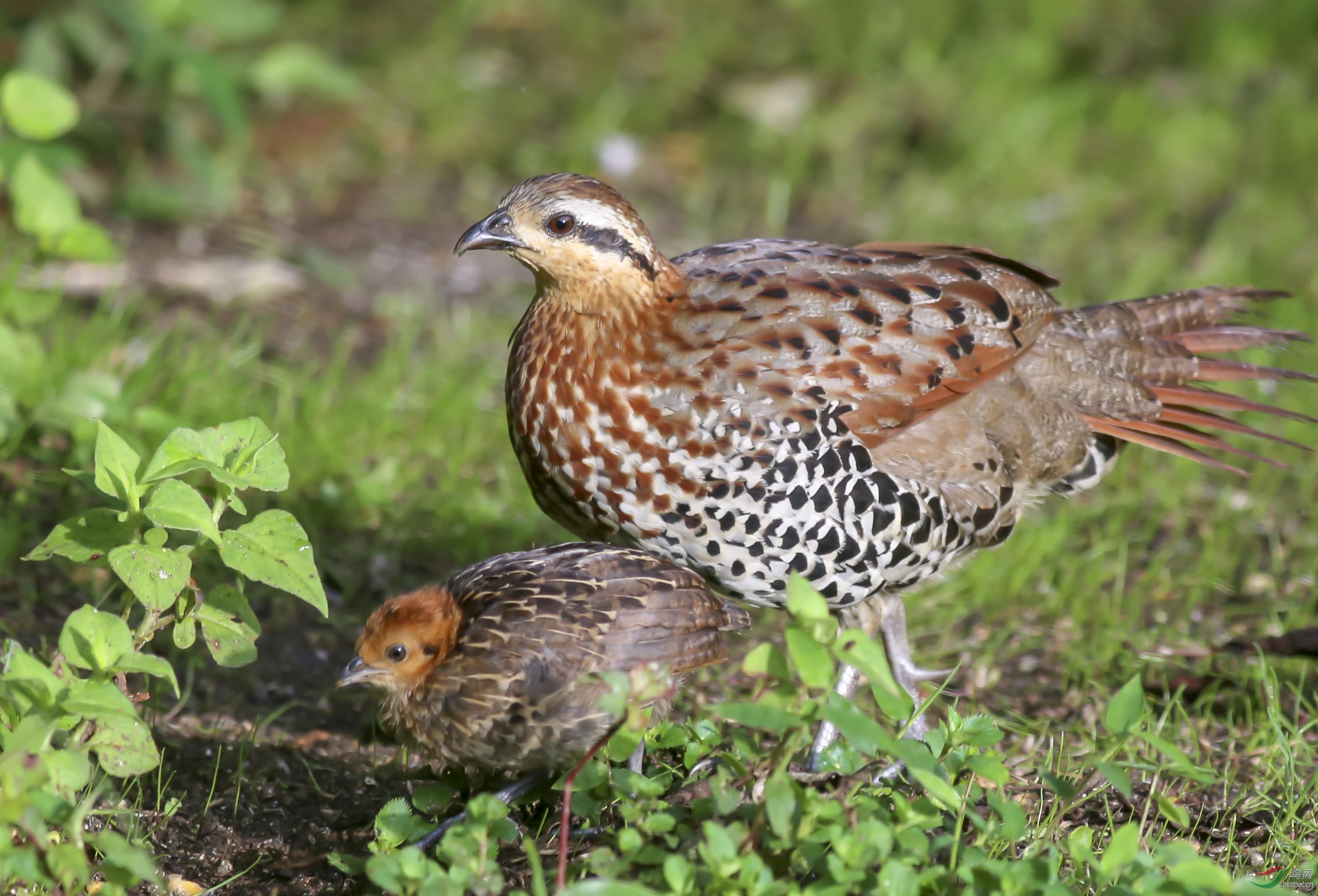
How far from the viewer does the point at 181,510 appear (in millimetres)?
3357

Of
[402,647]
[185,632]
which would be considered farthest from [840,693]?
[185,632]

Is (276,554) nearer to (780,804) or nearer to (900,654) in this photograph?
(780,804)

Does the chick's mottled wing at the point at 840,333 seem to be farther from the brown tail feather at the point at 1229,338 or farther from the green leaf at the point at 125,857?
the green leaf at the point at 125,857

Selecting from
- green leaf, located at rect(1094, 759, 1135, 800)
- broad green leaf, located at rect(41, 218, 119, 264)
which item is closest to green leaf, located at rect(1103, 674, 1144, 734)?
green leaf, located at rect(1094, 759, 1135, 800)

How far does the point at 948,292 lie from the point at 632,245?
0.94 meters

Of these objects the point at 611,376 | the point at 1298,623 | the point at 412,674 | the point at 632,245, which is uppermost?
the point at 632,245

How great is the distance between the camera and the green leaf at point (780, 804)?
2928mm

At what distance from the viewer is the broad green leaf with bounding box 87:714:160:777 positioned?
3.17 m

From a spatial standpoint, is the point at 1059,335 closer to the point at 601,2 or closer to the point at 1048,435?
the point at 1048,435

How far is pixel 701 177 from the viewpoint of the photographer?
8.34 meters

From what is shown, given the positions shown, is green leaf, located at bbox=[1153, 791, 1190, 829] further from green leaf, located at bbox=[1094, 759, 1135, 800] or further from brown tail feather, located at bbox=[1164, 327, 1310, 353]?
brown tail feather, located at bbox=[1164, 327, 1310, 353]

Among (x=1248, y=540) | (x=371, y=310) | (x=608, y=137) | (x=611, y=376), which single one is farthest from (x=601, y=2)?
(x=611, y=376)

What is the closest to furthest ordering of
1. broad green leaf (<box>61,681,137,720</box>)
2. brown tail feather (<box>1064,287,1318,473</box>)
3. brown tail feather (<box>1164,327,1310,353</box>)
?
broad green leaf (<box>61,681,137,720</box>) → brown tail feather (<box>1064,287,1318,473</box>) → brown tail feather (<box>1164,327,1310,353</box>)

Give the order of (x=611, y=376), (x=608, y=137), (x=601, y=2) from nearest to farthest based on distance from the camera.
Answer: (x=611, y=376)
(x=608, y=137)
(x=601, y=2)
